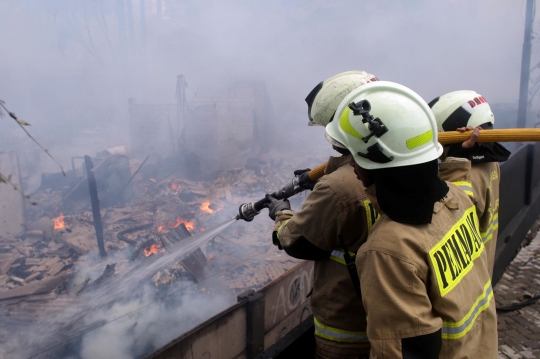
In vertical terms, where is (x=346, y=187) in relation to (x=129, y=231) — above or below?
above

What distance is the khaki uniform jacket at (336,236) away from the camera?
1.67 m

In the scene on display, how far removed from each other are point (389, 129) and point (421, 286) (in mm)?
549

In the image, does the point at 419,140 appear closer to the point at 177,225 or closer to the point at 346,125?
the point at 346,125

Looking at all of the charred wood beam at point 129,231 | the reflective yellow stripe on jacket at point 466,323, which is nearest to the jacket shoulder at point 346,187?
the reflective yellow stripe on jacket at point 466,323

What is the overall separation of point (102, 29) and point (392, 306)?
23.1 m

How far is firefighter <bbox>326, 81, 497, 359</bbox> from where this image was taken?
3.61 feet

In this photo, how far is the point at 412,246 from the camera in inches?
44.9

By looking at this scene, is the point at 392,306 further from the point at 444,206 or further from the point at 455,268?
the point at 444,206

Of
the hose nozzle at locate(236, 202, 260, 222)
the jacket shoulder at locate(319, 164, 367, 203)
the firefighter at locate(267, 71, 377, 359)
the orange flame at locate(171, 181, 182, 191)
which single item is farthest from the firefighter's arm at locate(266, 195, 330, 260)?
the orange flame at locate(171, 181, 182, 191)

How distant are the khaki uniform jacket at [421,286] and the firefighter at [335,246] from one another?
1.11 feet

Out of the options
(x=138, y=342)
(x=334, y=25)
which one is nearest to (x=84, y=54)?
(x=334, y=25)

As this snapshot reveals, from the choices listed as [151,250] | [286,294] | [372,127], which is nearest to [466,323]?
[372,127]

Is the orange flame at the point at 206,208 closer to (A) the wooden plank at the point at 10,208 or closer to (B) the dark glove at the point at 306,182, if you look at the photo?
(A) the wooden plank at the point at 10,208

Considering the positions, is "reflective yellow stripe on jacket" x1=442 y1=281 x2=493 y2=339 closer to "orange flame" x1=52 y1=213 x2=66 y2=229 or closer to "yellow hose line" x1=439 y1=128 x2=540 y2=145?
"yellow hose line" x1=439 y1=128 x2=540 y2=145
